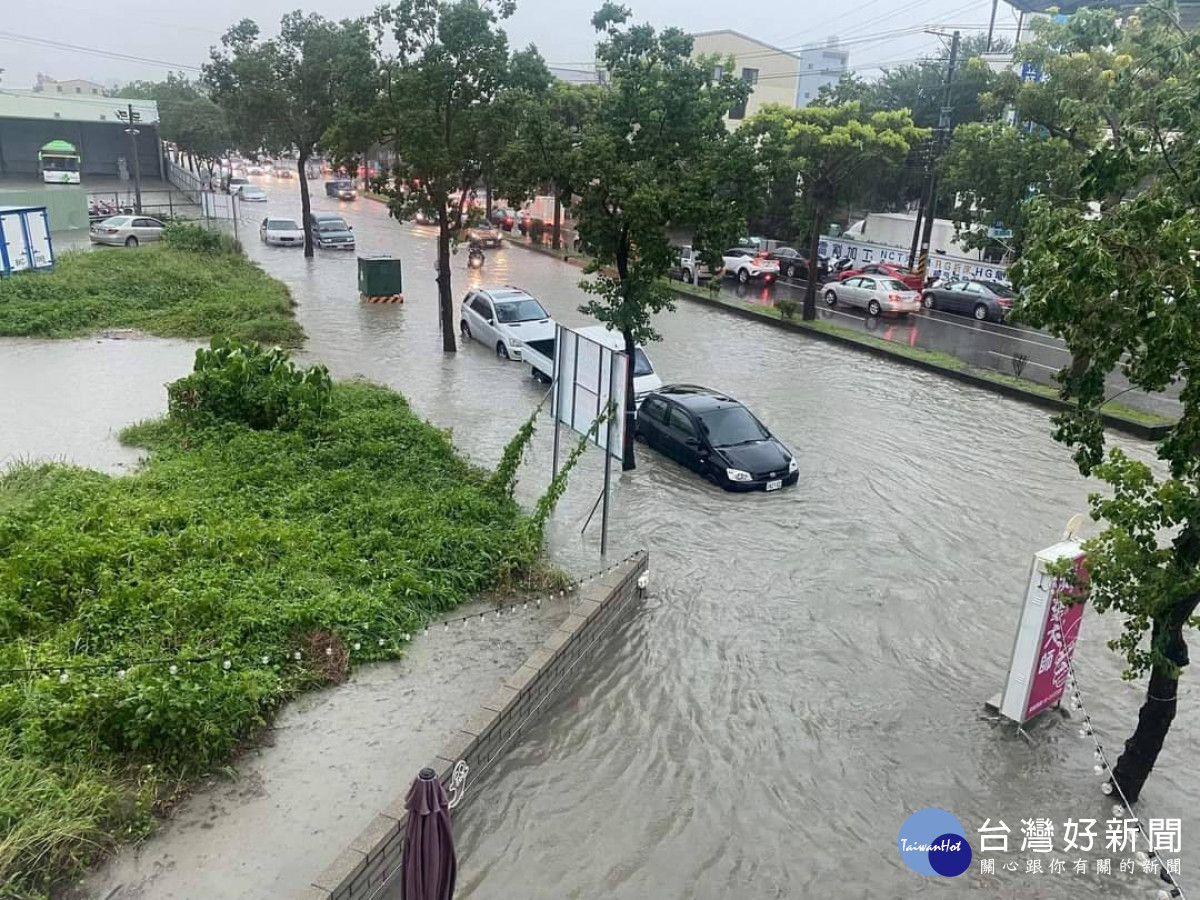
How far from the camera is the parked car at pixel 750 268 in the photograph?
37281 millimetres

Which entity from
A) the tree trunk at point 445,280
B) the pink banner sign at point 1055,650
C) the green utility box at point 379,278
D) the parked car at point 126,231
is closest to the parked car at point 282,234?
the parked car at point 126,231

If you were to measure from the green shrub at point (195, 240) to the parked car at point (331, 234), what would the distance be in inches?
250

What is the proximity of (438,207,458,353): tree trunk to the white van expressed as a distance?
8.17 ft

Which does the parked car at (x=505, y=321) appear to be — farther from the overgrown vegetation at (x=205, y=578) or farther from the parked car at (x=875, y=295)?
the parked car at (x=875, y=295)

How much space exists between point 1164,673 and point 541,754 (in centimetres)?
480

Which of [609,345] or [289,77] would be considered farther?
[289,77]

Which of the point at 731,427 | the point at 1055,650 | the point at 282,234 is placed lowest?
the point at 1055,650

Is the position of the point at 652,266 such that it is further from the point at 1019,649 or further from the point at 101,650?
the point at 101,650

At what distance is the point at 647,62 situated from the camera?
13461 mm

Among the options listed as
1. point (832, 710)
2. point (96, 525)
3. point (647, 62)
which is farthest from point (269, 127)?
point (832, 710)

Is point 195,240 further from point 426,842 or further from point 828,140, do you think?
point 426,842

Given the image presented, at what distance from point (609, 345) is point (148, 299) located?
14746mm

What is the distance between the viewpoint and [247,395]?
13.4 m

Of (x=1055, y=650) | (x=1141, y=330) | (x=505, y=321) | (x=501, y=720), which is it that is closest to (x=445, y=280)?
→ (x=505, y=321)
